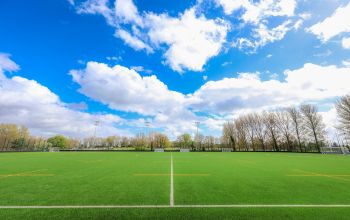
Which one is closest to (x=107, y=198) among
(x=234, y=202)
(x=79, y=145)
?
(x=234, y=202)

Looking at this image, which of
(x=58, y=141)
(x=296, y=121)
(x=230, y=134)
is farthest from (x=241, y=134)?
(x=58, y=141)

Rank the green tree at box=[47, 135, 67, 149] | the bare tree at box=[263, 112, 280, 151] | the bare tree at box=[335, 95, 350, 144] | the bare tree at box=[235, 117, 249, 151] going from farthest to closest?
the green tree at box=[47, 135, 67, 149], the bare tree at box=[235, 117, 249, 151], the bare tree at box=[263, 112, 280, 151], the bare tree at box=[335, 95, 350, 144]

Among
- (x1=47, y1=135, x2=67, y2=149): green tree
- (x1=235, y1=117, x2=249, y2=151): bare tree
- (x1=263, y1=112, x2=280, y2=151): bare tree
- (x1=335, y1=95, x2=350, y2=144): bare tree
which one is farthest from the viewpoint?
(x1=47, y1=135, x2=67, y2=149): green tree

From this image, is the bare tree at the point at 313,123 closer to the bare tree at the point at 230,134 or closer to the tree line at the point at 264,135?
the tree line at the point at 264,135

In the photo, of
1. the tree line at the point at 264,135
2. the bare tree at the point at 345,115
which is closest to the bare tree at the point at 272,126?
the tree line at the point at 264,135

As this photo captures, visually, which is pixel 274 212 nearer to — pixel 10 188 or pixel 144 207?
pixel 144 207

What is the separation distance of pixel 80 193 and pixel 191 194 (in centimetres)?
376

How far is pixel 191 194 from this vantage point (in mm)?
6191

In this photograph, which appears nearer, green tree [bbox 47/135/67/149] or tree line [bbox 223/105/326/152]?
tree line [bbox 223/105/326/152]

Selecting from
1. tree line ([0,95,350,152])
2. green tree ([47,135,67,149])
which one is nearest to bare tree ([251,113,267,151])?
tree line ([0,95,350,152])

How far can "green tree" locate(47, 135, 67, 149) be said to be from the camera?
119 meters

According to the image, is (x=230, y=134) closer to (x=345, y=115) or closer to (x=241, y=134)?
(x=241, y=134)

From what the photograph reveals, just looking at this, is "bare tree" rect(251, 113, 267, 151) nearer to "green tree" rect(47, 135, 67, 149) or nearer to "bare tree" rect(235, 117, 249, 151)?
"bare tree" rect(235, 117, 249, 151)

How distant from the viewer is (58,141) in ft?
394
